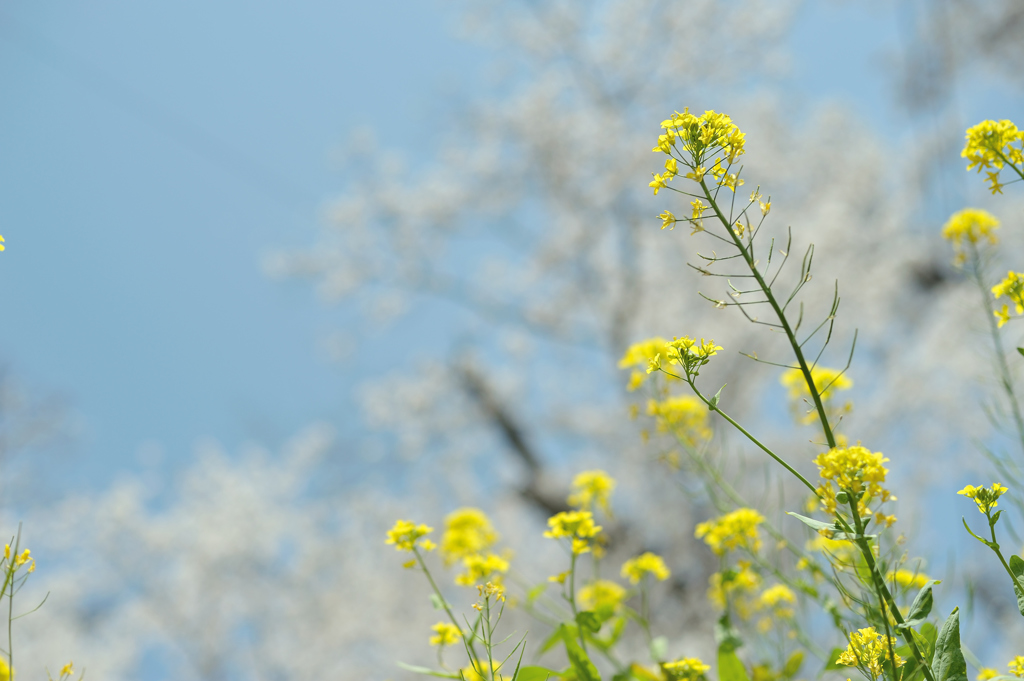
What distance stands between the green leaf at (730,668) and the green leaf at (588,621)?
0.39ft

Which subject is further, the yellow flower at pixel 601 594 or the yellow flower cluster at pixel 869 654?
the yellow flower at pixel 601 594

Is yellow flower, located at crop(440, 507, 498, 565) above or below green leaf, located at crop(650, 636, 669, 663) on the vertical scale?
above

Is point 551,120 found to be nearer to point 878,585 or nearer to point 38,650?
point 878,585

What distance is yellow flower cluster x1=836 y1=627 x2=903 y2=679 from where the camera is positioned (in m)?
0.50

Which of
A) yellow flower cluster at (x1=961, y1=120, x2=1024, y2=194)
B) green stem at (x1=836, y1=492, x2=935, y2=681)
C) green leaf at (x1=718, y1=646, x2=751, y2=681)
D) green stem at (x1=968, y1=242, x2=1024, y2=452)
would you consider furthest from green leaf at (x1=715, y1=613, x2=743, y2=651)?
yellow flower cluster at (x1=961, y1=120, x2=1024, y2=194)

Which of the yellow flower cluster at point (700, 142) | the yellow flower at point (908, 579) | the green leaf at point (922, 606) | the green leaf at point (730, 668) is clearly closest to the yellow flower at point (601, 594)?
the green leaf at point (730, 668)

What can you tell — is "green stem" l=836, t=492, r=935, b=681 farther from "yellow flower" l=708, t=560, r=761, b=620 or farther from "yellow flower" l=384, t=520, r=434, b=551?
"yellow flower" l=384, t=520, r=434, b=551

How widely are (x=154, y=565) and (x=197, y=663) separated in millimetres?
1035

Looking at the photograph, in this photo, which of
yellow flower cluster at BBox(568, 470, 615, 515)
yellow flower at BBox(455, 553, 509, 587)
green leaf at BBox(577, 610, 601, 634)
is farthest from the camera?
yellow flower cluster at BBox(568, 470, 615, 515)

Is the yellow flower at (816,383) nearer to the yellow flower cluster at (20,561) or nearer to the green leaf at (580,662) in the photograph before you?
the green leaf at (580,662)

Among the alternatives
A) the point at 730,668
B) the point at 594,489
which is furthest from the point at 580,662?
the point at 594,489

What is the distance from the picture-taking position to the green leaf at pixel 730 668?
2.23 ft

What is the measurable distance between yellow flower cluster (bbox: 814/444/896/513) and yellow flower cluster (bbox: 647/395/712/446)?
1.51 feet

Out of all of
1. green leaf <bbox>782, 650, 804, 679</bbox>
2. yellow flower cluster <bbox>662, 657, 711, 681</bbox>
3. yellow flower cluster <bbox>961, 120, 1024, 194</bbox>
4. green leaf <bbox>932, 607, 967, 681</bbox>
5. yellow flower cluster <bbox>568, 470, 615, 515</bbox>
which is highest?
yellow flower cluster <bbox>961, 120, 1024, 194</bbox>
